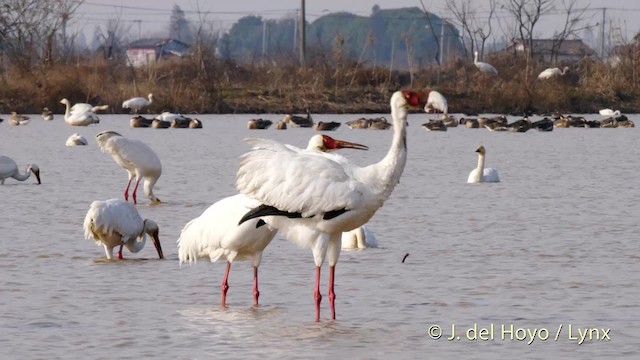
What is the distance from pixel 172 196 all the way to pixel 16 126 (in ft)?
67.2

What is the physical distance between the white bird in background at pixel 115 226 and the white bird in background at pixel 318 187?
8.41ft

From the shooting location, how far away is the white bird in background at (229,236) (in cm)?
848

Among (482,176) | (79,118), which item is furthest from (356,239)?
(79,118)

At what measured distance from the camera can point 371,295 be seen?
9383 mm

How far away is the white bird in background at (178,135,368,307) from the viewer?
8.48m

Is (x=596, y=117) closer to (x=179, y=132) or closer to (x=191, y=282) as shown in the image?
(x=179, y=132)

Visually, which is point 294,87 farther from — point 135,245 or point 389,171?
point 389,171

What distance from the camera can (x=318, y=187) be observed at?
793cm

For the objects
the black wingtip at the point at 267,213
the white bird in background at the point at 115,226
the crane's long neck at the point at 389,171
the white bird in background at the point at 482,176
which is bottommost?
the white bird in background at the point at 482,176

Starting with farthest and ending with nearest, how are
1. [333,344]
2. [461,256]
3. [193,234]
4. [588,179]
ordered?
[588,179] < [461,256] < [193,234] < [333,344]

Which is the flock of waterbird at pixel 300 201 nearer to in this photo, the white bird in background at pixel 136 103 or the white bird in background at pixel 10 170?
the white bird in background at pixel 10 170

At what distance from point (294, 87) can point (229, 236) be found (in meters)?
41.5

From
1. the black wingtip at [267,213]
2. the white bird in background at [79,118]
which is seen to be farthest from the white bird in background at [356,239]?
the white bird in background at [79,118]

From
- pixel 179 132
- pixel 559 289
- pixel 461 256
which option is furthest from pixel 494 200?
pixel 179 132
